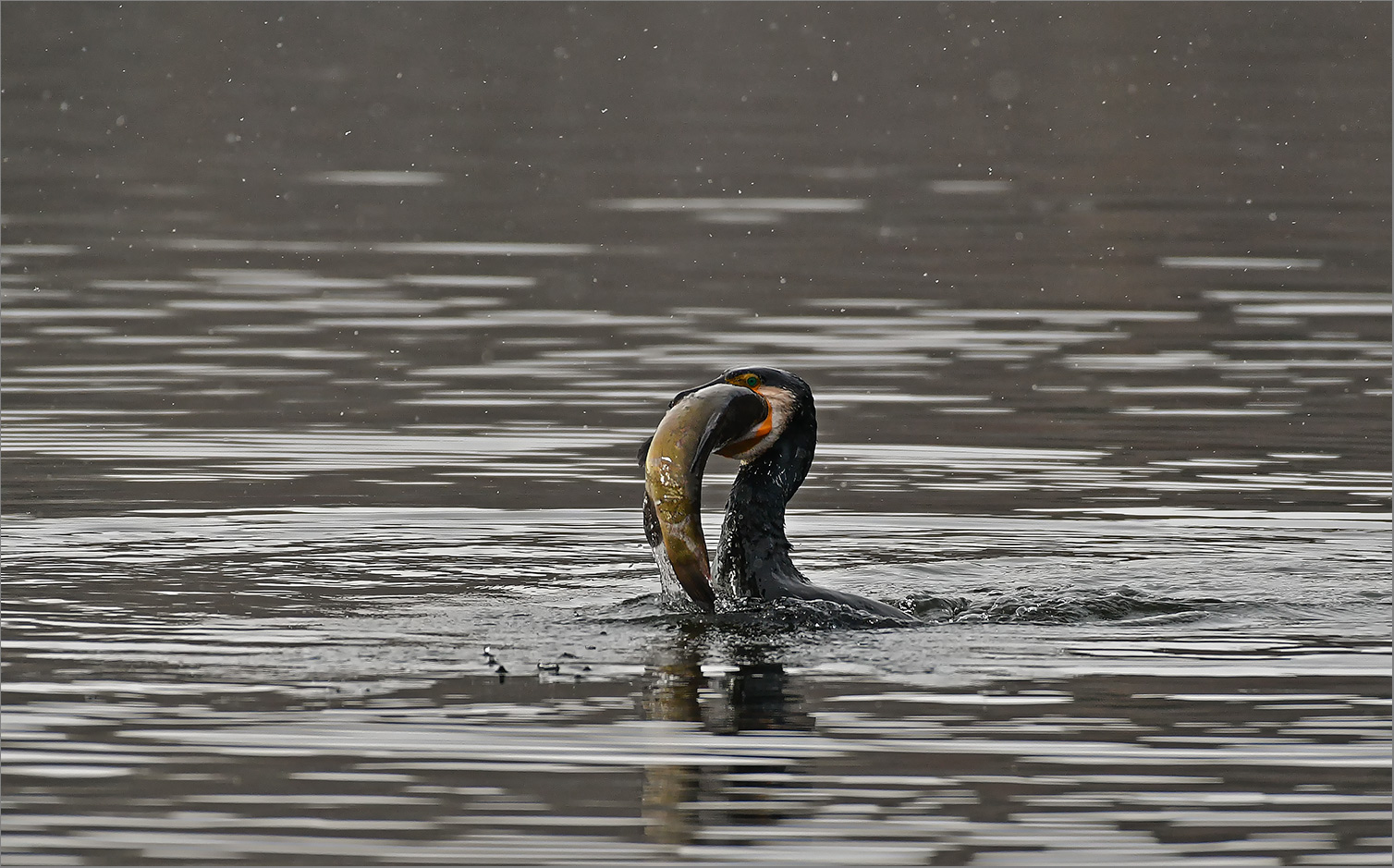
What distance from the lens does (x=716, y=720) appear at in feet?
26.6

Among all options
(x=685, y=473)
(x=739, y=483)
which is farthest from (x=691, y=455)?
(x=739, y=483)

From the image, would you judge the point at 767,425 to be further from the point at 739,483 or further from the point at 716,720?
the point at 716,720

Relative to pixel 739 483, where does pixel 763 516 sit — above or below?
below

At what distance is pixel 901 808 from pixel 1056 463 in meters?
6.83

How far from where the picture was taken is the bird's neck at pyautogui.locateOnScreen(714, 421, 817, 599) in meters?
9.73

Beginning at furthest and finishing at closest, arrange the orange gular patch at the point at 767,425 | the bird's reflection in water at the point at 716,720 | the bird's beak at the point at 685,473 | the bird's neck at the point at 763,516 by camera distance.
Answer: the bird's neck at the point at 763,516
the orange gular patch at the point at 767,425
the bird's beak at the point at 685,473
the bird's reflection in water at the point at 716,720

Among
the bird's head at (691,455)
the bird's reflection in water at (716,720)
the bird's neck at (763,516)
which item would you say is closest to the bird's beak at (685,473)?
the bird's head at (691,455)

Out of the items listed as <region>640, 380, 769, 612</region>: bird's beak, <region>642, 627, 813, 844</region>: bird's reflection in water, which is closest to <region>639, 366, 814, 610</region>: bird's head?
<region>640, 380, 769, 612</region>: bird's beak

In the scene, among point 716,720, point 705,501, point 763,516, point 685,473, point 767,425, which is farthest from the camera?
point 705,501

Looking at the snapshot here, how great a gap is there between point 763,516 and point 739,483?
0.17 meters

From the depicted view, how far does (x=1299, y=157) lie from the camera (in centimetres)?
3262

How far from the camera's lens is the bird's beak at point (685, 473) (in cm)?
898

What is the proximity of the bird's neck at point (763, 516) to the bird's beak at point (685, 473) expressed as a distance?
509 millimetres

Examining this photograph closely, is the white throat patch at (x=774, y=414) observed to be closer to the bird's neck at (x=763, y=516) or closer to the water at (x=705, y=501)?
the bird's neck at (x=763, y=516)
